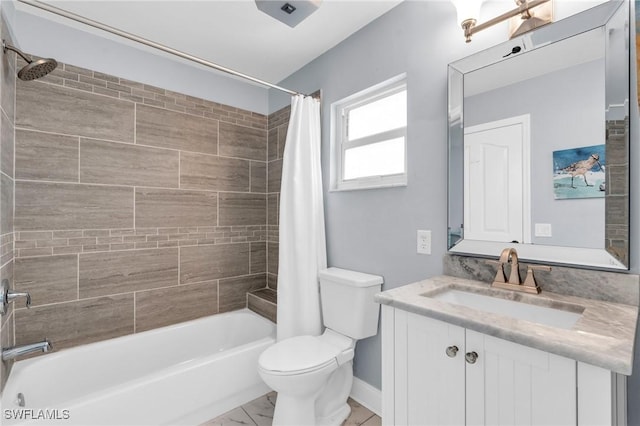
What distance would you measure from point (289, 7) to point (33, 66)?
1.26 m

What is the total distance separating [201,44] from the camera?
85.7 inches

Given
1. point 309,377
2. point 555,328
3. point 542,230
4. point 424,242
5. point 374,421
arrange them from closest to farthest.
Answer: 1. point 555,328
2. point 542,230
3. point 309,377
4. point 424,242
5. point 374,421

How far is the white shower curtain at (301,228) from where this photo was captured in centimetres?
201

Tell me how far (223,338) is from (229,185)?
50.1 inches

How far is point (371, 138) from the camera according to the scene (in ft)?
6.68

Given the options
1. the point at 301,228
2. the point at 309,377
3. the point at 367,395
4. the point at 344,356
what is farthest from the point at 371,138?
the point at 367,395

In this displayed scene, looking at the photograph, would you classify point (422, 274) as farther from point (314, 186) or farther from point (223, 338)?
point (223, 338)

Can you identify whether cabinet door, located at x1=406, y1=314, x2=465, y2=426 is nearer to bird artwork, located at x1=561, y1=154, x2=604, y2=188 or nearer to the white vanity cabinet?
the white vanity cabinet

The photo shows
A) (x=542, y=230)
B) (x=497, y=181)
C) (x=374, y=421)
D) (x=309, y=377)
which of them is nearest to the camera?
(x=542, y=230)

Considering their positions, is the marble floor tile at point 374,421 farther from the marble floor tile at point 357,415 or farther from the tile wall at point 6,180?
the tile wall at point 6,180

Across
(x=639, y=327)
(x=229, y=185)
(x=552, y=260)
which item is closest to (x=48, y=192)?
(x=229, y=185)

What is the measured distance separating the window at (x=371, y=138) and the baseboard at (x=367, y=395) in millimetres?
1273

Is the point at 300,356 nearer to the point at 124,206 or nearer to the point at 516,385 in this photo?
the point at 516,385

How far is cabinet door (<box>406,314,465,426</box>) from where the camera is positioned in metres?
0.98
